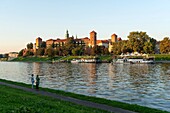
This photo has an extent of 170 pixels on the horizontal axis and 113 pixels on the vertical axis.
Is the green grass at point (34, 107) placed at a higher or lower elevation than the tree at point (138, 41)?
lower

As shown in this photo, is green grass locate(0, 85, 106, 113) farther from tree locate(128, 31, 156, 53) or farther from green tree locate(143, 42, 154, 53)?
tree locate(128, 31, 156, 53)

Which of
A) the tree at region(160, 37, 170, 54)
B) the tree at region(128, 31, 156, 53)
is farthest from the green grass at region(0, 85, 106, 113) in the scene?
the tree at region(160, 37, 170, 54)

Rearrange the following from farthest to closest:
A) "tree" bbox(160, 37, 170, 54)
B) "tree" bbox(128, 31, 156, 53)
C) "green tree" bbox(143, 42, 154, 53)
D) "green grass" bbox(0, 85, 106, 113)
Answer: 1. "tree" bbox(128, 31, 156, 53)
2. "tree" bbox(160, 37, 170, 54)
3. "green tree" bbox(143, 42, 154, 53)
4. "green grass" bbox(0, 85, 106, 113)

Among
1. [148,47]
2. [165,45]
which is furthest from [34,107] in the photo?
[165,45]

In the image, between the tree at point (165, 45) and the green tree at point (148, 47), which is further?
the tree at point (165, 45)

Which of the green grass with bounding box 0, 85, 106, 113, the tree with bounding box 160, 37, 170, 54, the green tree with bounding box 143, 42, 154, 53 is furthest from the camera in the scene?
the tree with bounding box 160, 37, 170, 54

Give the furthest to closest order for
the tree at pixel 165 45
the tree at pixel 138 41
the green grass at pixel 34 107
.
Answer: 1. the tree at pixel 138 41
2. the tree at pixel 165 45
3. the green grass at pixel 34 107

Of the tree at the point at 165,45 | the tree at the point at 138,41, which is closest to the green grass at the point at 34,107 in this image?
the tree at the point at 138,41

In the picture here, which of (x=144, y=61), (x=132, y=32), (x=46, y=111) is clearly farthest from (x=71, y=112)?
(x=132, y=32)

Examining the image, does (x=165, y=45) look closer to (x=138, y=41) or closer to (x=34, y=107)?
(x=138, y=41)

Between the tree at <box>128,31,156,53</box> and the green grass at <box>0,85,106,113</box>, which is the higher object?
the tree at <box>128,31,156,53</box>

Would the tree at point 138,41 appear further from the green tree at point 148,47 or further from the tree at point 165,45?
the tree at point 165,45

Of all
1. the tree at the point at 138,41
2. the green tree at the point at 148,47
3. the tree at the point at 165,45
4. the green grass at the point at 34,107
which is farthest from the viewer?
the tree at the point at 138,41

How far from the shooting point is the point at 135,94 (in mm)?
31562
